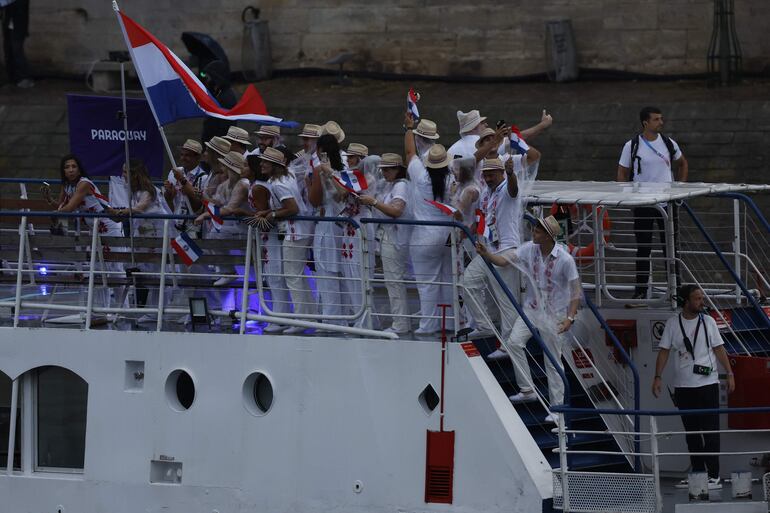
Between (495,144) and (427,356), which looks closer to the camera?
(427,356)

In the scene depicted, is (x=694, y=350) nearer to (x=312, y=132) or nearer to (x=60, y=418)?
(x=312, y=132)

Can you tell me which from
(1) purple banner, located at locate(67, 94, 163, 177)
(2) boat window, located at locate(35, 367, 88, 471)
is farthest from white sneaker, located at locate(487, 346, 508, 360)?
(1) purple banner, located at locate(67, 94, 163, 177)

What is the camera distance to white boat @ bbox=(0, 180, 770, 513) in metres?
11.2

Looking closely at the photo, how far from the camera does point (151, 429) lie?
→ 12367 millimetres

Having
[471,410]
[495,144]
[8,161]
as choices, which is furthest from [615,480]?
[8,161]

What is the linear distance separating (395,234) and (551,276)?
4.32 ft

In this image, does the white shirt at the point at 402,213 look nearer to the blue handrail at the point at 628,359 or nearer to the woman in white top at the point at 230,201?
the woman in white top at the point at 230,201

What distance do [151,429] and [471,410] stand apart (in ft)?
8.96

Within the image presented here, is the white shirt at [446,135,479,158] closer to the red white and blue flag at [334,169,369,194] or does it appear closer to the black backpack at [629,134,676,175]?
the red white and blue flag at [334,169,369,194]

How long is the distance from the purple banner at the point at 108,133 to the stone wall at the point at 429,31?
51.6ft

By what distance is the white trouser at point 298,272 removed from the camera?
40.8 feet

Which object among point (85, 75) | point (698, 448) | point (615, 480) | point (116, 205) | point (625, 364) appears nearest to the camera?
point (615, 480)

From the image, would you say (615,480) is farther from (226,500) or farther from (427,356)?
(226,500)

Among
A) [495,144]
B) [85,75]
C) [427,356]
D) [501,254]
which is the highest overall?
[85,75]
